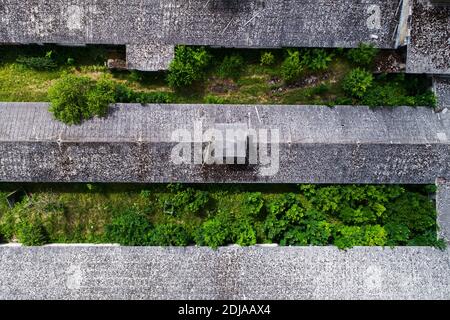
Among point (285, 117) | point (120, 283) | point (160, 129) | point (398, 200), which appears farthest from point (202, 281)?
point (398, 200)

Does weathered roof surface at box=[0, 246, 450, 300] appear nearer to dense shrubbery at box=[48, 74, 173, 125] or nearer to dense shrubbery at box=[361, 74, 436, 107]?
dense shrubbery at box=[48, 74, 173, 125]

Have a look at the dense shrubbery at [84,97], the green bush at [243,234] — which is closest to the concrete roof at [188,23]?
the dense shrubbery at [84,97]

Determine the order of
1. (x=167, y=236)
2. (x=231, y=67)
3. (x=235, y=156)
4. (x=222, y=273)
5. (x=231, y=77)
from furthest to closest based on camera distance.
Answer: (x=231, y=77) → (x=231, y=67) → (x=167, y=236) → (x=222, y=273) → (x=235, y=156)

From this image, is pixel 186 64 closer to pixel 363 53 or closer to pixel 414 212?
pixel 363 53

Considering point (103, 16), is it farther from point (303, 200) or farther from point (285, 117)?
point (303, 200)

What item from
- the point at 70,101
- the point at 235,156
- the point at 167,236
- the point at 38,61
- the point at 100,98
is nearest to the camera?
the point at 235,156

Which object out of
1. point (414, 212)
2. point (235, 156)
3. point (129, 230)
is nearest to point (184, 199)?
point (129, 230)

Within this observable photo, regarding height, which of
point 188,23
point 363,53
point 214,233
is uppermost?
point 188,23
